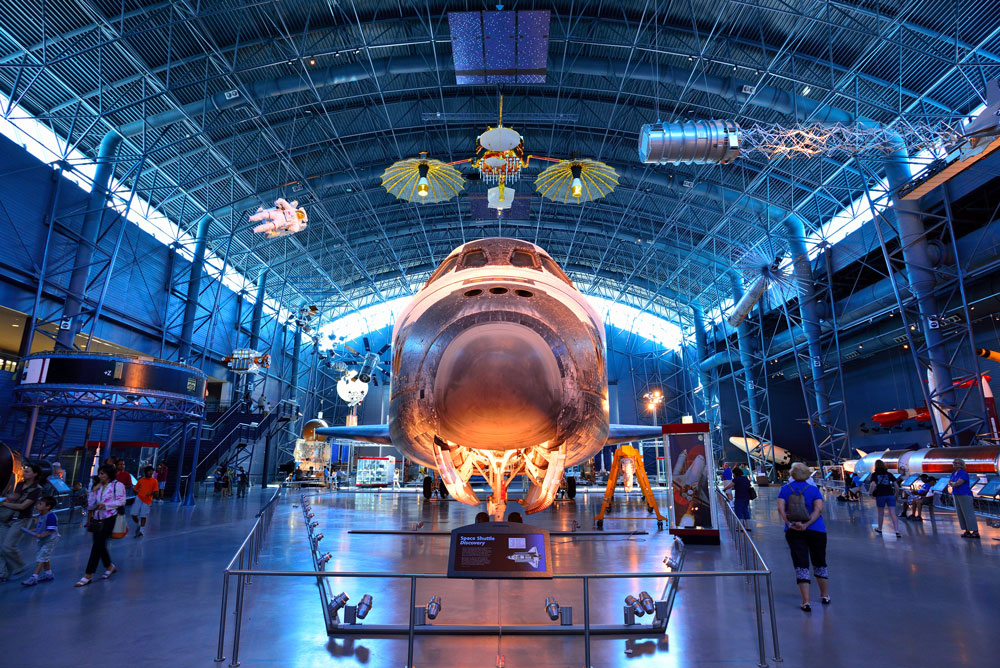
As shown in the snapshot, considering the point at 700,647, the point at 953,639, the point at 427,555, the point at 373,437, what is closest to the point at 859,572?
the point at 953,639

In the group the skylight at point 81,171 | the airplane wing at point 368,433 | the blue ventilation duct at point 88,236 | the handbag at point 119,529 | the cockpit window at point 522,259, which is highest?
the skylight at point 81,171

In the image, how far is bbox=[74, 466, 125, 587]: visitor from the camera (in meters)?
6.22

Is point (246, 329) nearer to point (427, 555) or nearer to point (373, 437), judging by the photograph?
point (373, 437)

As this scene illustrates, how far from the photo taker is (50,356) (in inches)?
562

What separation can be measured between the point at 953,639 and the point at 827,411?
80.4 feet

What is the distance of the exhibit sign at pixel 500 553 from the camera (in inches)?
143

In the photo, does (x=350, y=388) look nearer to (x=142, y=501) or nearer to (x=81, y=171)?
(x=81, y=171)

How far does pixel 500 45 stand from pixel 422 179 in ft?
14.8

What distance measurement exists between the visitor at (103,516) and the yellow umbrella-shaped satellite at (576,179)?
1317 centimetres

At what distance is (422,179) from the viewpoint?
15688 millimetres

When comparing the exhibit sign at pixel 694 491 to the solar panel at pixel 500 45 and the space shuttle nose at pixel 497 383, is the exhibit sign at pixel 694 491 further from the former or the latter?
the solar panel at pixel 500 45

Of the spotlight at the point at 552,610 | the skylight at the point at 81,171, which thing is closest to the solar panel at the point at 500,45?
the spotlight at the point at 552,610

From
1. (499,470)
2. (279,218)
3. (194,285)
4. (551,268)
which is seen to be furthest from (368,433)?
(194,285)

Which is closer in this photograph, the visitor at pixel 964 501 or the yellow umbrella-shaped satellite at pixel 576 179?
the visitor at pixel 964 501
